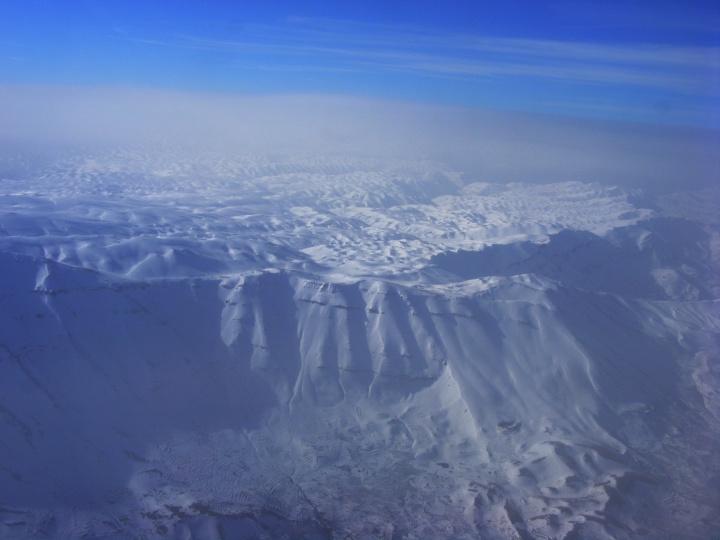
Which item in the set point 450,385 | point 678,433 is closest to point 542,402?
point 450,385

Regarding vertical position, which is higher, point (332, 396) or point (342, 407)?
point (332, 396)

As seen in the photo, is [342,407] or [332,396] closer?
[342,407]

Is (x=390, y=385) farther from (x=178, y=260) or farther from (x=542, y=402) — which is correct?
(x=178, y=260)
